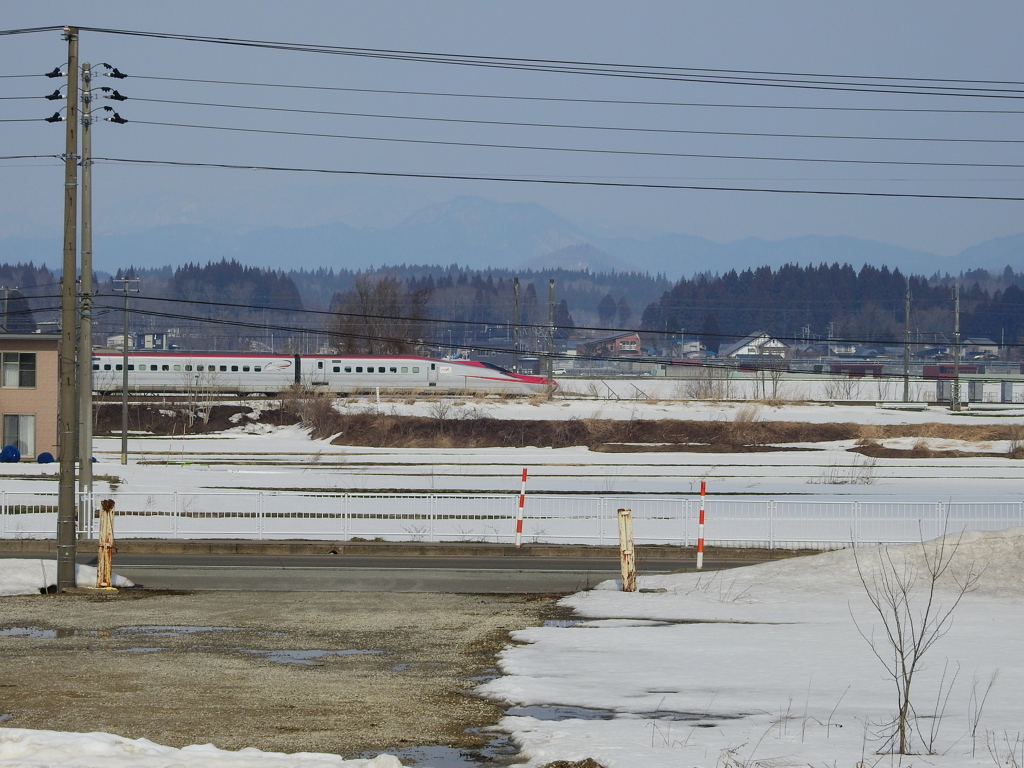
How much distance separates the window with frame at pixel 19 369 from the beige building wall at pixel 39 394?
197mm

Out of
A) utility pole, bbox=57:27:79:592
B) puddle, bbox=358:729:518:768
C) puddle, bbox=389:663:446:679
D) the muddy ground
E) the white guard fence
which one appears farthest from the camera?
the muddy ground

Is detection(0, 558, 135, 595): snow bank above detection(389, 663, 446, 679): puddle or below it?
below

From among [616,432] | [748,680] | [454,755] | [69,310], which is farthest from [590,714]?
[616,432]

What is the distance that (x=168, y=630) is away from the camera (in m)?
12.3

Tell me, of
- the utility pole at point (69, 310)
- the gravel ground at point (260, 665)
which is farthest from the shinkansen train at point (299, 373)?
the gravel ground at point (260, 665)

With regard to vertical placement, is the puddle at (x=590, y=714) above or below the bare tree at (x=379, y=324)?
below

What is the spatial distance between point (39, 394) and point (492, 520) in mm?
29196

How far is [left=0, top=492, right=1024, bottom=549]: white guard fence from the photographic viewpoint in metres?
23.2

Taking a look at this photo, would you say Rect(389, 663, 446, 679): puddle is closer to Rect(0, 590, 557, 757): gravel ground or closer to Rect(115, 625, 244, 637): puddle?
Rect(0, 590, 557, 757): gravel ground

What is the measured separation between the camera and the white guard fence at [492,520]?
76.2 feet

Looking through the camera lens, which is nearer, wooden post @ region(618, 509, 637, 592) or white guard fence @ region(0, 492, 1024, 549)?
wooden post @ region(618, 509, 637, 592)

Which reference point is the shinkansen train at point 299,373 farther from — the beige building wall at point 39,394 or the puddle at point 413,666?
the puddle at point 413,666

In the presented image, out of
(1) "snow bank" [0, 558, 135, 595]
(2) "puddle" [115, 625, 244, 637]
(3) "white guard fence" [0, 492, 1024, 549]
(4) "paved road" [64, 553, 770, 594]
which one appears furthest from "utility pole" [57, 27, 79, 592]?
(3) "white guard fence" [0, 492, 1024, 549]

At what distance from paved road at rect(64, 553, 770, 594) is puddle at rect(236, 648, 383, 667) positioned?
201 inches
